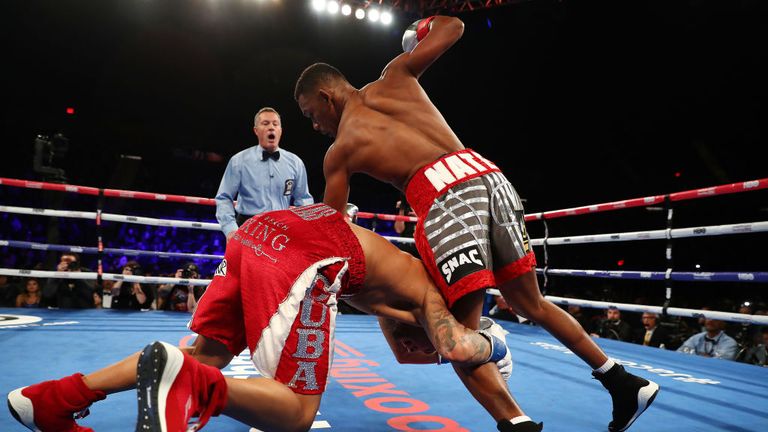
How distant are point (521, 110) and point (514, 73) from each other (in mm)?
1054

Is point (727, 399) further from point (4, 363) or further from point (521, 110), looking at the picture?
point (521, 110)

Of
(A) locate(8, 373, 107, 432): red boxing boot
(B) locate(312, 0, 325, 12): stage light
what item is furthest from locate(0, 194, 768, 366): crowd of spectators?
(B) locate(312, 0, 325, 12): stage light

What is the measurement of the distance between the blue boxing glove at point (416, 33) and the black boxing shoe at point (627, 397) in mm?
1287

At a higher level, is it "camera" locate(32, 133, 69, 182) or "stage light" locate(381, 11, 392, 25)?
"stage light" locate(381, 11, 392, 25)

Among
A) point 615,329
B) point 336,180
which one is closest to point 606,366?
point 336,180

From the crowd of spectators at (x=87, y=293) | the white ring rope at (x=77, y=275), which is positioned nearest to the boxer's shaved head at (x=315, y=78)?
the white ring rope at (x=77, y=275)

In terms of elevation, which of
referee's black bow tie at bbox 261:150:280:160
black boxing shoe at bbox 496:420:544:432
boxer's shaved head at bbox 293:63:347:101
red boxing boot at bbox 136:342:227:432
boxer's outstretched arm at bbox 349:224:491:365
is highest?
boxer's shaved head at bbox 293:63:347:101

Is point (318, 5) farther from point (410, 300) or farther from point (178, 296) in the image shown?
point (410, 300)

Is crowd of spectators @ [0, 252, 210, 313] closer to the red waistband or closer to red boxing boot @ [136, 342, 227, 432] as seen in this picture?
the red waistband

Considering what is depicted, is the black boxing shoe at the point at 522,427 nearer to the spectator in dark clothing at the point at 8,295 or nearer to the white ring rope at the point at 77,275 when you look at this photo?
the white ring rope at the point at 77,275

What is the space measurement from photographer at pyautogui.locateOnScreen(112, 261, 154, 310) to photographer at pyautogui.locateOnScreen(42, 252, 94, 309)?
0.20 meters

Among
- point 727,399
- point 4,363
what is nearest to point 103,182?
point 4,363

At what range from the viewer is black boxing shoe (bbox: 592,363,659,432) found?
1414 mm

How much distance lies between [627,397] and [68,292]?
428 cm
